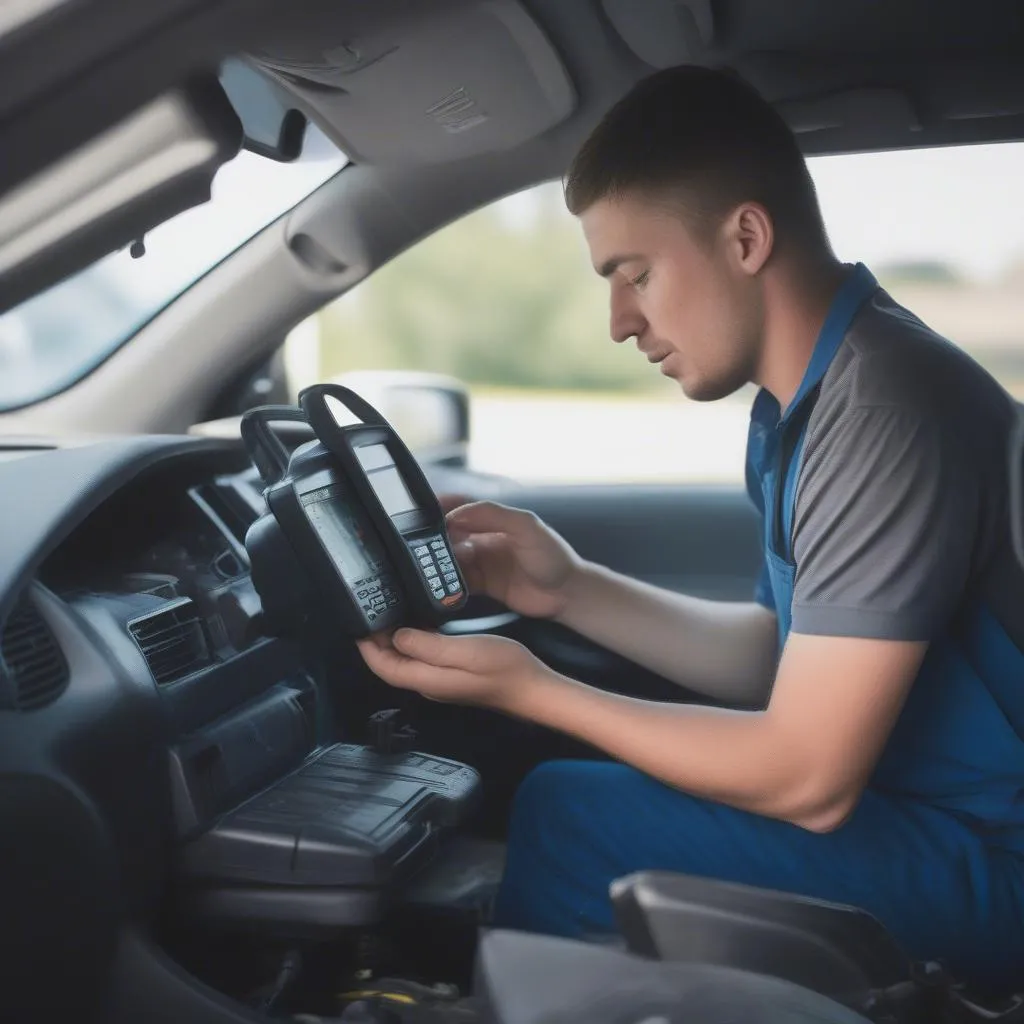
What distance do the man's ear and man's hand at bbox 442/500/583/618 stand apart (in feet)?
1.93

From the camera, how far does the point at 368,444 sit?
5.42 ft

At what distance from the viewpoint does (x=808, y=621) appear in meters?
→ 1.17

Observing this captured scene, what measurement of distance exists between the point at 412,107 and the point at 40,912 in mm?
1064

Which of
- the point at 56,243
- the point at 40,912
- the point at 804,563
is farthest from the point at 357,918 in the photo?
the point at 56,243

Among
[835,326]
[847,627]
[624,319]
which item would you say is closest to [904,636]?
[847,627]

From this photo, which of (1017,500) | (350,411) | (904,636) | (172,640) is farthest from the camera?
(350,411)

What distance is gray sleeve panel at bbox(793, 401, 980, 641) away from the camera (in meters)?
1.14

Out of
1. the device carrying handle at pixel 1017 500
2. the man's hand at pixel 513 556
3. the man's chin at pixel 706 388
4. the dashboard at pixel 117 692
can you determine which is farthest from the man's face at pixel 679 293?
the dashboard at pixel 117 692

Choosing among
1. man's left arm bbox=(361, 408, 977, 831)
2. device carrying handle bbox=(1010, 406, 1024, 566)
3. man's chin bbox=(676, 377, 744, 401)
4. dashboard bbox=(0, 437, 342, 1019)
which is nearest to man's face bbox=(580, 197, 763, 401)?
man's chin bbox=(676, 377, 744, 401)

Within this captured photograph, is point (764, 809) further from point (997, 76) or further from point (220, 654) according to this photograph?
point (997, 76)

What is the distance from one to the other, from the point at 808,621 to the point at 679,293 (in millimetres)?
404

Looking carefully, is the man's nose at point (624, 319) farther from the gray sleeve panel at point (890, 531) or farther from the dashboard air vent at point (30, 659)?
the dashboard air vent at point (30, 659)

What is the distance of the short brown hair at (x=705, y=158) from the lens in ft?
4.40

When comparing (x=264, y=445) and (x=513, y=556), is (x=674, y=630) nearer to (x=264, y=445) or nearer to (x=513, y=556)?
(x=513, y=556)
